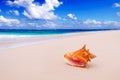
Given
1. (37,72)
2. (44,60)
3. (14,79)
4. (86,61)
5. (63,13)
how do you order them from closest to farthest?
(14,79)
(37,72)
(86,61)
(44,60)
(63,13)

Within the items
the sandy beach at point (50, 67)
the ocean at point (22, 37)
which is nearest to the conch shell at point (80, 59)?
the sandy beach at point (50, 67)

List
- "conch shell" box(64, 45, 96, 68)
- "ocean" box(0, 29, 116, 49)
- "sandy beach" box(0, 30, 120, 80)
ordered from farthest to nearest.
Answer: "ocean" box(0, 29, 116, 49) < "conch shell" box(64, 45, 96, 68) < "sandy beach" box(0, 30, 120, 80)

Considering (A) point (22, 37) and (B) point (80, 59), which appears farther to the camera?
(A) point (22, 37)

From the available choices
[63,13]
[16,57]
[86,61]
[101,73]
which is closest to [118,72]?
[101,73]

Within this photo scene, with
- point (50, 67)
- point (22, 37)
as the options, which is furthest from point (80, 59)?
point (22, 37)

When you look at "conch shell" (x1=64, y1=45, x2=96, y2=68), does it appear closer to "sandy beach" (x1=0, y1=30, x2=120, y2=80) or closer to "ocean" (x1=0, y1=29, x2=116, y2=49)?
"sandy beach" (x1=0, y1=30, x2=120, y2=80)

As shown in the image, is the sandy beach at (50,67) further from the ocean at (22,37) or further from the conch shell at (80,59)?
the ocean at (22,37)

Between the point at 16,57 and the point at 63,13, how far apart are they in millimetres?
5611

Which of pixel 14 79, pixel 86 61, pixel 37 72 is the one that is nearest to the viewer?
pixel 14 79

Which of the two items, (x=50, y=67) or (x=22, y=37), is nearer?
(x=50, y=67)

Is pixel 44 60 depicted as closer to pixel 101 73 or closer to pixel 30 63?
pixel 30 63

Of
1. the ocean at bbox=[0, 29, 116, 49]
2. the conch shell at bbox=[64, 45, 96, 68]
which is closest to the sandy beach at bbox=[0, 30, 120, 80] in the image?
the conch shell at bbox=[64, 45, 96, 68]

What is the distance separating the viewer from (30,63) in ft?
4.82

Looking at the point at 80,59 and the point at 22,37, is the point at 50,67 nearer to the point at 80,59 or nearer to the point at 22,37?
the point at 80,59
